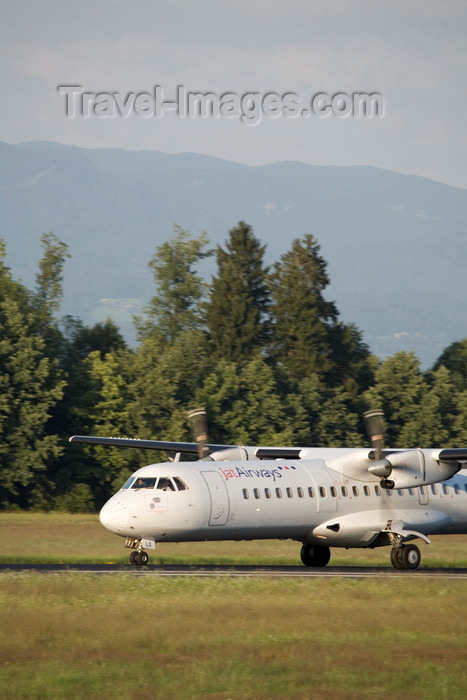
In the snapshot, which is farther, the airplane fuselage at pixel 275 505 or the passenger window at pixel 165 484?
the passenger window at pixel 165 484

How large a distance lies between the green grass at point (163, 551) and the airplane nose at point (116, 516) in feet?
19.5

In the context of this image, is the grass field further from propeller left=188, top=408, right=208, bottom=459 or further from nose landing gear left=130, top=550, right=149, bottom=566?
propeller left=188, top=408, right=208, bottom=459

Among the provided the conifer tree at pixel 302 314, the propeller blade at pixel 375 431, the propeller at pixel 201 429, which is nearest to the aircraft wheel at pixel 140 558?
the propeller at pixel 201 429

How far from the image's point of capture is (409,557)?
27484mm

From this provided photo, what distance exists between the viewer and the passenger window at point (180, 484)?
82.2 feet

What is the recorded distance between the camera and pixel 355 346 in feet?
294

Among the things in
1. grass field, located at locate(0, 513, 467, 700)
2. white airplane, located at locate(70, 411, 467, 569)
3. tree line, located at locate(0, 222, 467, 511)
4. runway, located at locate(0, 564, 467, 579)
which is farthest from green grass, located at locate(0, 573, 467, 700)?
tree line, located at locate(0, 222, 467, 511)

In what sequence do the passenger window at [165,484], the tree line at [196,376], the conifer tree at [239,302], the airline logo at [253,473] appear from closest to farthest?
1. the passenger window at [165,484]
2. the airline logo at [253,473]
3. the tree line at [196,376]
4. the conifer tree at [239,302]

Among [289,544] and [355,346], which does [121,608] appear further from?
[355,346]

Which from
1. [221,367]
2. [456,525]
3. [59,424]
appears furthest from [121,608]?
[221,367]

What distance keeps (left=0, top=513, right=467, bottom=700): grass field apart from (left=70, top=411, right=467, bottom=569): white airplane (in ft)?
5.85

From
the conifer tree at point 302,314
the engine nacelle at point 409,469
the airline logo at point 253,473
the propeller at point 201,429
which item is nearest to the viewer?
the airline logo at point 253,473

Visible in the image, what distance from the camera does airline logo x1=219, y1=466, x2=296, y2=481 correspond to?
85.7 feet

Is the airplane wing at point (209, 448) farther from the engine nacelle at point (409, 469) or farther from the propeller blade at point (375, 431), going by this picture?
the engine nacelle at point (409, 469)
